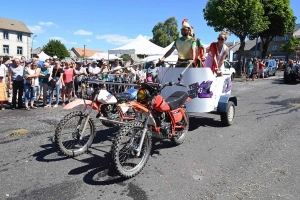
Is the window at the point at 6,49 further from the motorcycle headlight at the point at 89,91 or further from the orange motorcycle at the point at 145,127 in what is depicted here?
the orange motorcycle at the point at 145,127

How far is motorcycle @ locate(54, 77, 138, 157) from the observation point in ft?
14.7

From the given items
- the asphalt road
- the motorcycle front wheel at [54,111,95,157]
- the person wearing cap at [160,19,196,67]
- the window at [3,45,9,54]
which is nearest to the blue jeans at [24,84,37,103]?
the asphalt road

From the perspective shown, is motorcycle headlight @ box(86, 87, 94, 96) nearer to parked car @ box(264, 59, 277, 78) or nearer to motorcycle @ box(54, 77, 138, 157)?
motorcycle @ box(54, 77, 138, 157)

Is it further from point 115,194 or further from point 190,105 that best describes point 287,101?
point 115,194

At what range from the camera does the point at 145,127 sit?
4.07 m

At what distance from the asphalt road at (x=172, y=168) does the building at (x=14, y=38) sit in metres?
66.3

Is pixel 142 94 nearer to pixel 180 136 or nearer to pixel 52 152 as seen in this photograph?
→ pixel 180 136

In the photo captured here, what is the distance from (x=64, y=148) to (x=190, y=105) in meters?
2.91

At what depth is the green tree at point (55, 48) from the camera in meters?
73.8

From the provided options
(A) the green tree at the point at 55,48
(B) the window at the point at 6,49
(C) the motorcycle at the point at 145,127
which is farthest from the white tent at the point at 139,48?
(A) the green tree at the point at 55,48

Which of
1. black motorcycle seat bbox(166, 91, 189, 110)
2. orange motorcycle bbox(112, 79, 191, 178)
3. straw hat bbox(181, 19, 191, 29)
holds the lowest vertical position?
orange motorcycle bbox(112, 79, 191, 178)

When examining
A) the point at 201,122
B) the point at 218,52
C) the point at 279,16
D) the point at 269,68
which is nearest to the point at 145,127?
the point at 218,52

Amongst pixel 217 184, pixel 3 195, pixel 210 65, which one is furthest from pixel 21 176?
pixel 210 65

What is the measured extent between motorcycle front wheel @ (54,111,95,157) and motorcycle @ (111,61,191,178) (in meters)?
0.93
